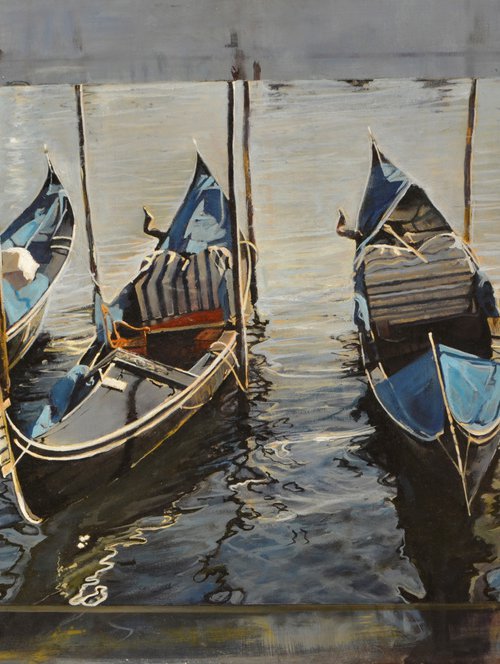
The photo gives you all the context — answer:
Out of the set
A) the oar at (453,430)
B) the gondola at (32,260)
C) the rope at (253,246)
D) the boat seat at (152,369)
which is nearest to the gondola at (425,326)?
the oar at (453,430)

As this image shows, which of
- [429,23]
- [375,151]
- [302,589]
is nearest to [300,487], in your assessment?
[302,589]

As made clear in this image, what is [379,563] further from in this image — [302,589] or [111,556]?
[111,556]

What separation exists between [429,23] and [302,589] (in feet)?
5.82

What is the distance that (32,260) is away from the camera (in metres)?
2.10

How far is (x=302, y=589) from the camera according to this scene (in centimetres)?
196

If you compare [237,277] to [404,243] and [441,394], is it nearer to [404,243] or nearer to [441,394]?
[404,243]

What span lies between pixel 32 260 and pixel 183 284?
1.61ft

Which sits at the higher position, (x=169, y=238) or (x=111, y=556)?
(x=169, y=238)

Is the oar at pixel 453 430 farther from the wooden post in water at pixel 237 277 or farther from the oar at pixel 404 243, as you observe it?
the wooden post in water at pixel 237 277

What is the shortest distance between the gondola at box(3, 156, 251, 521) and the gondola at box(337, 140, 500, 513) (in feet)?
1.40

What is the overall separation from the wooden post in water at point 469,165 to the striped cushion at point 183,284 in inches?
29.8

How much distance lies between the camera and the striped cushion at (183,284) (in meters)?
2.11

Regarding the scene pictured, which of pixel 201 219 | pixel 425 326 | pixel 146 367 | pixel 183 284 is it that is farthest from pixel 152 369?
pixel 425 326

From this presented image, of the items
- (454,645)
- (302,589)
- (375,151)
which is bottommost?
(454,645)
